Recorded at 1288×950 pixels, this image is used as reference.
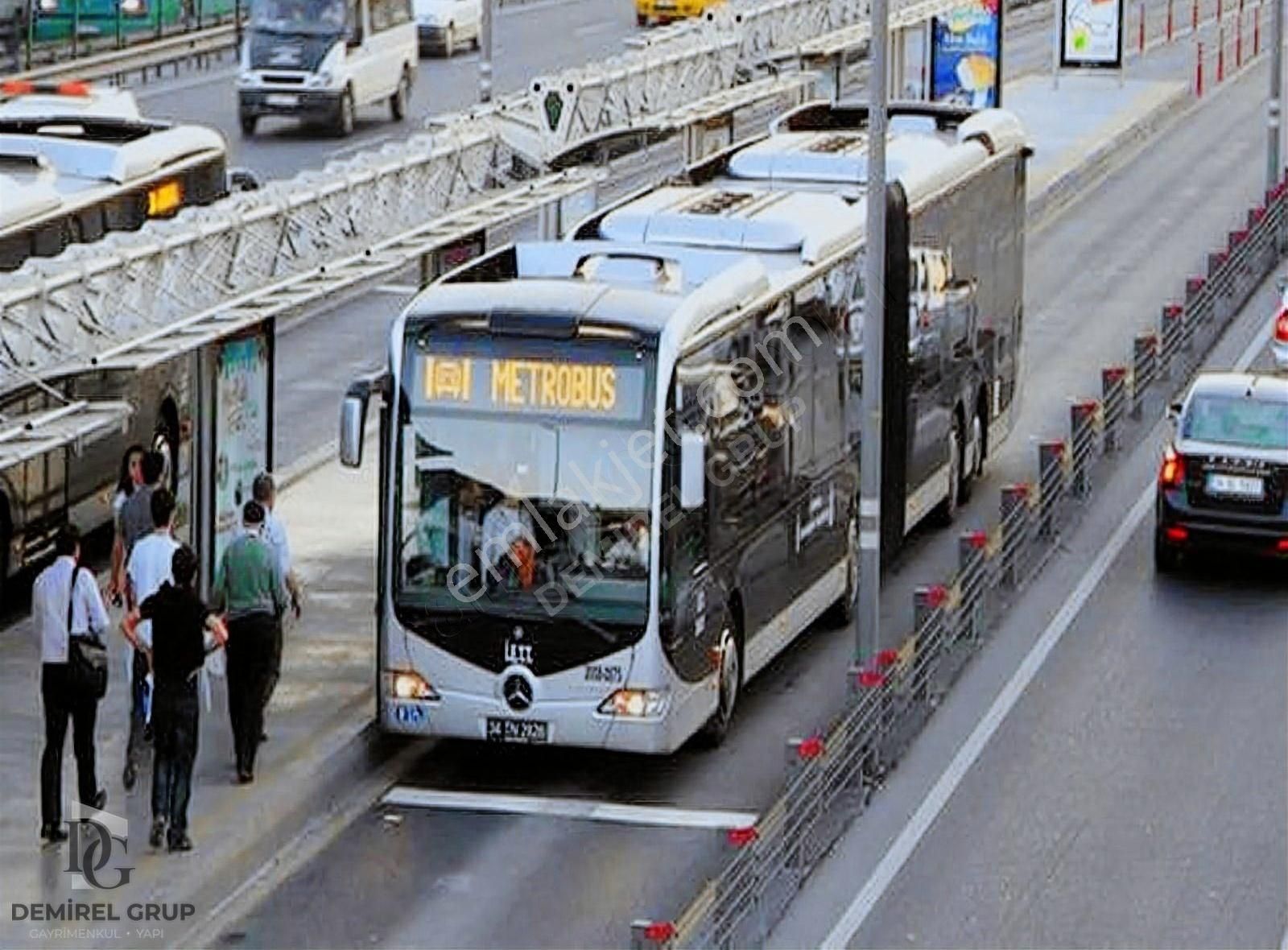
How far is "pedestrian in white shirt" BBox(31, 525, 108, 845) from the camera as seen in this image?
20438 millimetres

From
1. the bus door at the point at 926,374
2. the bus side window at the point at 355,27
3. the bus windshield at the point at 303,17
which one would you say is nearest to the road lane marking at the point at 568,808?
the bus door at the point at 926,374

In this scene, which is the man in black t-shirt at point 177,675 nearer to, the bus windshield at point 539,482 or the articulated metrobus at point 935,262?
the bus windshield at point 539,482

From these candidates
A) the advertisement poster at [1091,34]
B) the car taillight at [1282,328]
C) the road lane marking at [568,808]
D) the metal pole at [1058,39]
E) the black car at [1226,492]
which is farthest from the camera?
the metal pole at [1058,39]

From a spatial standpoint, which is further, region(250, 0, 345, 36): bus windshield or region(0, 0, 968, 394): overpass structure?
region(250, 0, 345, 36): bus windshield

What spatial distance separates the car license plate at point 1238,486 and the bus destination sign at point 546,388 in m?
8.20

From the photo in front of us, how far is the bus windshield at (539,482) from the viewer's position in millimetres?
22391

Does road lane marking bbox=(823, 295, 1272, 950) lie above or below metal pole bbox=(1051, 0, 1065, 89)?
below

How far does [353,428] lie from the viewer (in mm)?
22469

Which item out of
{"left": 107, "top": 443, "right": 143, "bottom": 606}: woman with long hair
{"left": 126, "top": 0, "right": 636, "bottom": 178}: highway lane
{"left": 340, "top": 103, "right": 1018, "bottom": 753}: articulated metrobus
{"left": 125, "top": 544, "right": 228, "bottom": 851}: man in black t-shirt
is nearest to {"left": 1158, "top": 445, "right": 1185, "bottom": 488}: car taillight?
{"left": 340, "top": 103, "right": 1018, "bottom": 753}: articulated metrobus

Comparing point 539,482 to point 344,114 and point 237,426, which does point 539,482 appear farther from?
point 344,114

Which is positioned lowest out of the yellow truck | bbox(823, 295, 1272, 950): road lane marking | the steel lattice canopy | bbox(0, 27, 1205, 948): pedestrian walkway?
bbox(823, 295, 1272, 950): road lane marking

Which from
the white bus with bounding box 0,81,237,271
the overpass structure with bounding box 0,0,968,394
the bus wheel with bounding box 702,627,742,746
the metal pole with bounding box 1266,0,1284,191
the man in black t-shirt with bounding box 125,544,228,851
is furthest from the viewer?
the metal pole with bounding box 1266,0,1284,191

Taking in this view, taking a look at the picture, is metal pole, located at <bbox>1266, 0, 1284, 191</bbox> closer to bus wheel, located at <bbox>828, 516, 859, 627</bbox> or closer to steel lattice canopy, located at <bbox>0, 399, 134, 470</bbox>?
bus wheel, located at <bbox>828, 516, 859, 627</bbox>
